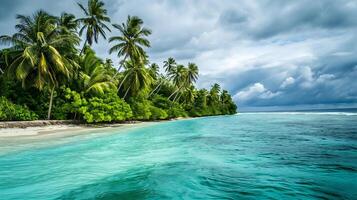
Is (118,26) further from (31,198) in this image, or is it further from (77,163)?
(31,198)

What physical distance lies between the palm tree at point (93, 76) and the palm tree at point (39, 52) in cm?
272

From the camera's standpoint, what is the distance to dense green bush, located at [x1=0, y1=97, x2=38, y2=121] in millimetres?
15961

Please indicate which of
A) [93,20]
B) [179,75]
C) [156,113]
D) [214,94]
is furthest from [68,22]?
[214,94]

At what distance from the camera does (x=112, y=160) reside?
7.08 m

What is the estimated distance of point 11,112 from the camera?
53.6 ft

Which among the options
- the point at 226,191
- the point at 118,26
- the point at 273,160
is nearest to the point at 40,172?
the point at 226,191

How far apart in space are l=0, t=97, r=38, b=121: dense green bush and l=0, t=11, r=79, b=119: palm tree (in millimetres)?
1716

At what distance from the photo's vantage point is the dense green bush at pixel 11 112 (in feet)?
52.4

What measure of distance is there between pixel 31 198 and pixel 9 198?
1.11 feet

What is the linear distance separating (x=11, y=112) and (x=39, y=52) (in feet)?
15.2

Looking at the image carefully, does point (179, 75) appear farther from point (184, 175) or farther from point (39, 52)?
point (184, 175)

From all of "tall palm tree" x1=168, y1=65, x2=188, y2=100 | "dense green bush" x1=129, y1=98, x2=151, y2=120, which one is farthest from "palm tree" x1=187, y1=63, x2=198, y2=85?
"dense green bush" x1=129, y1=98, x2=151, y2=120

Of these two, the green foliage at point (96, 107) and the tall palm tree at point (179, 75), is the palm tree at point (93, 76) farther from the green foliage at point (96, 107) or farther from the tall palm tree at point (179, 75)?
the tall palm tree at point (179, 75)

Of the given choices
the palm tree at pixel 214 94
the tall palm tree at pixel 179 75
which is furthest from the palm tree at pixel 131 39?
the palm tree at pixel 214 94
